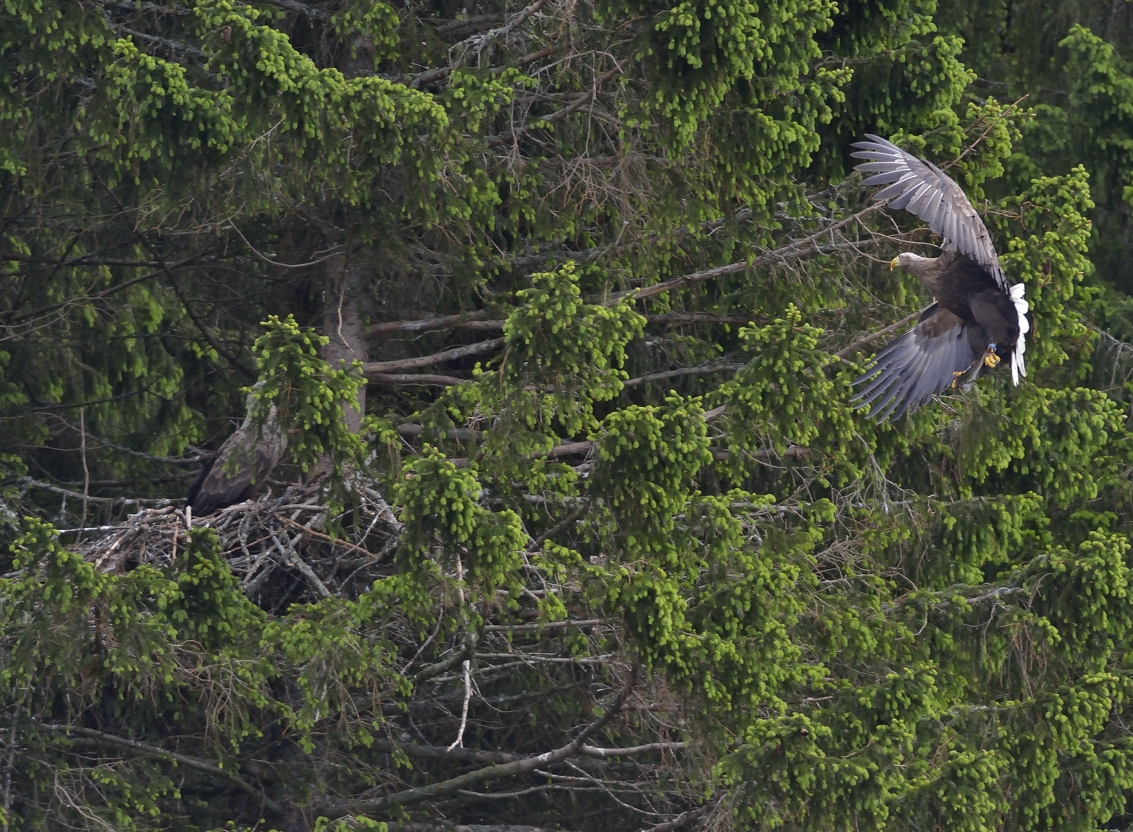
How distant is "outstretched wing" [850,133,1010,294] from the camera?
318 inches

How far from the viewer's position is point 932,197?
26.8ft

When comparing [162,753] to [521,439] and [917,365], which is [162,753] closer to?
[521,439]

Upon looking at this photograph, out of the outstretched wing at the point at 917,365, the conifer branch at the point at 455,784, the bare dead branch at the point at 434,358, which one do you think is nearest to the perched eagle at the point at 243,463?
the bare dead branch at the point at 434,358

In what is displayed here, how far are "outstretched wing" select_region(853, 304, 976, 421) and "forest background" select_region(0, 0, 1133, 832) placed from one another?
0.16m

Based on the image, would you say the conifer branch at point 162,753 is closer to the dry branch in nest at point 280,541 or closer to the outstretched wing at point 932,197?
the dry branch in nest at point 280,541

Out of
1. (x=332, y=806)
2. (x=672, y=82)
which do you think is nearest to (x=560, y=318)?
(x=672, y=82)

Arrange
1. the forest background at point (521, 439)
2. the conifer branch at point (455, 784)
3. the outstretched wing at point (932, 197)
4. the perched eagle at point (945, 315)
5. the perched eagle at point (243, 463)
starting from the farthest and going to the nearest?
the conifer branch at point (455, 784)
the perched eagle at point (945, 315)
the outstretched wing at point (932, 197)
the forest background at point (521, 439)
the perched eagle at point (243, 463)

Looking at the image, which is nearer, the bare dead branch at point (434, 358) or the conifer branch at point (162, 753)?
the conifer branch at point (162, 753)

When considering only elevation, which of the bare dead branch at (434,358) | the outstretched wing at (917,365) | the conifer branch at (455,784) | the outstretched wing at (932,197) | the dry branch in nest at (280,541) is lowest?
the conifer branch at (455,784)

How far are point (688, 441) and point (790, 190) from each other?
240 cm

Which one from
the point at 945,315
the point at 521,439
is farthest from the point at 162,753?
the point at 945,315

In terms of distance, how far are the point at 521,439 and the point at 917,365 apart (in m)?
2.22

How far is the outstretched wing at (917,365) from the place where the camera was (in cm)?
857

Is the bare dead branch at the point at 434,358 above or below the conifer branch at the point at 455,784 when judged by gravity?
above
